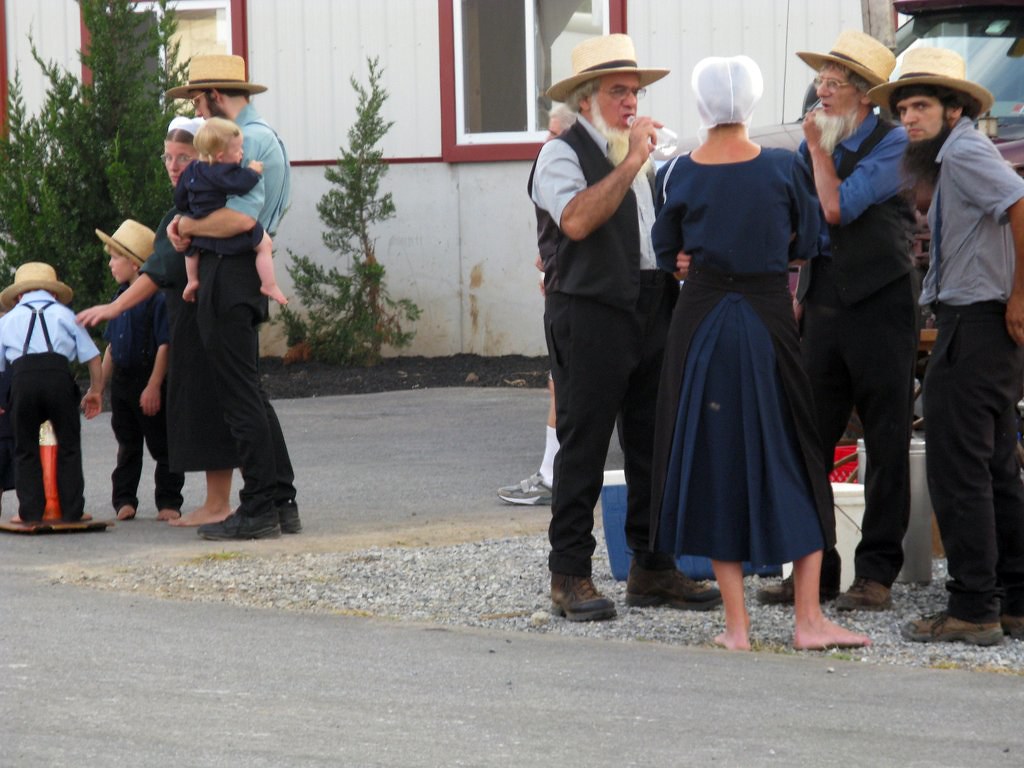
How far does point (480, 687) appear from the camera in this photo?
231 inches

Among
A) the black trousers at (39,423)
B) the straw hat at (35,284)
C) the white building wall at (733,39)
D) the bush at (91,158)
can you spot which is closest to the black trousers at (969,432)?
the black trousers at (39,423)

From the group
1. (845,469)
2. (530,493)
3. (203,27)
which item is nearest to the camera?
(845,469)

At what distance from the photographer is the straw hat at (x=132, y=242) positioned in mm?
9609

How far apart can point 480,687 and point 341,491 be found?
15.6ft

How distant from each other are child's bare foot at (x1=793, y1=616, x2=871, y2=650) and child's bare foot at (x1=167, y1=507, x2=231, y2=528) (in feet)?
12.0

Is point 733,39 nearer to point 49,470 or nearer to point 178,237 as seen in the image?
point 178,237

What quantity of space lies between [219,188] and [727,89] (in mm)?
3059

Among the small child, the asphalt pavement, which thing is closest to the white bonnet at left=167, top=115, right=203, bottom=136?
the small child

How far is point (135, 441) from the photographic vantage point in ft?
31.7

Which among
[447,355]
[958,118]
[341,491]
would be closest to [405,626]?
[958,118]

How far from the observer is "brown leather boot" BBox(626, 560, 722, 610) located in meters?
7.18

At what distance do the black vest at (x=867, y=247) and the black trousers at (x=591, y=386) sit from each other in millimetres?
620

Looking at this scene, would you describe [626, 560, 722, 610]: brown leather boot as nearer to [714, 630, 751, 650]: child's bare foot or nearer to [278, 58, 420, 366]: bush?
[714, 630, 751, 650]: child's bare foot

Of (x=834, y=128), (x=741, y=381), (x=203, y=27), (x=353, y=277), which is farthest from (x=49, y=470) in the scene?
(x=203, y=27)
